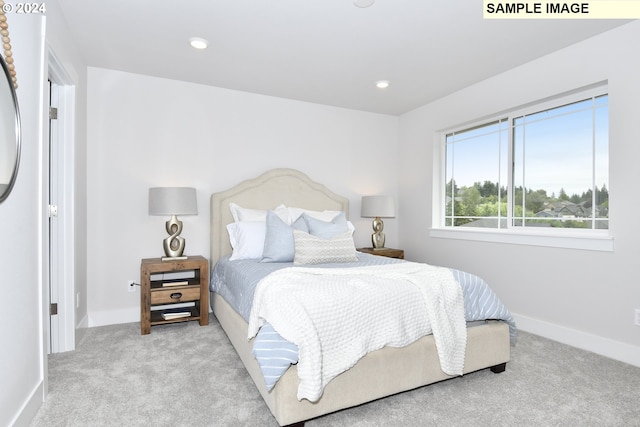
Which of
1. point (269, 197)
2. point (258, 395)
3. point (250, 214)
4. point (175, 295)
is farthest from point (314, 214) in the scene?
point (258, 395)

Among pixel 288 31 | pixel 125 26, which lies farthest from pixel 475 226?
pixel 125 26

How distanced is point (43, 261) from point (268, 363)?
1427 mm

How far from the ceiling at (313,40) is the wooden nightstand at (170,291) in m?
1.84

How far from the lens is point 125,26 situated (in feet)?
8.57

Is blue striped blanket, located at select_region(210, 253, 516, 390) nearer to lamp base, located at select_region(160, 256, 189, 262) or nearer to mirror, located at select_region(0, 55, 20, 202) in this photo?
lamp base, located at select_region(160, 256, 189, 262)

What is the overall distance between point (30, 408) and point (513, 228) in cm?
386

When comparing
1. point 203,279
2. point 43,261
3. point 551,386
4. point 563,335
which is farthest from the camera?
point 203,279

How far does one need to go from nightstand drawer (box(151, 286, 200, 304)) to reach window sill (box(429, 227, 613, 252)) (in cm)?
277

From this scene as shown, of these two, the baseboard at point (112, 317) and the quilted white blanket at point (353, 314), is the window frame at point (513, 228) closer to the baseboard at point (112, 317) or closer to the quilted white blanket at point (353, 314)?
the quilted white blanket at point (353, 314)

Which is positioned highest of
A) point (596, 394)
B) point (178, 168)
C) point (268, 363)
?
point (178, 168)

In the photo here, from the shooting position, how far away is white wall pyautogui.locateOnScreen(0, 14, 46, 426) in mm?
1566

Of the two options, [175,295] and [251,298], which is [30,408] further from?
[175,295]

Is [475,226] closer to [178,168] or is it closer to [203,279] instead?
[203,279]

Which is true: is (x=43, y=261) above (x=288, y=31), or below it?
below
